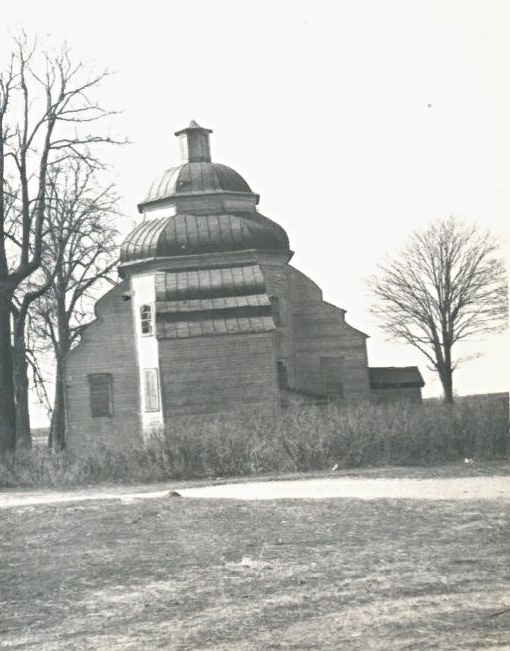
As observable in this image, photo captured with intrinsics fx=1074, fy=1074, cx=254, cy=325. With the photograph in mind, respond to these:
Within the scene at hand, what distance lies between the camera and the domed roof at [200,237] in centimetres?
4662

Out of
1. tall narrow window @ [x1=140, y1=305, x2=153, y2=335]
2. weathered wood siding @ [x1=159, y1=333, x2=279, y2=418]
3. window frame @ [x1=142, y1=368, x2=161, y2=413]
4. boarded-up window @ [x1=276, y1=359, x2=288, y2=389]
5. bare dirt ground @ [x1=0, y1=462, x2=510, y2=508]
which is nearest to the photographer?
bare dirt ground @ [x1=0, y1=462, x2=510, y2=508]

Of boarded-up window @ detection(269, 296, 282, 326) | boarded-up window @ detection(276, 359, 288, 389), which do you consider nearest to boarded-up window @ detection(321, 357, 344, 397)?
boarded-up window @ detection(276, 359, 288, 389)

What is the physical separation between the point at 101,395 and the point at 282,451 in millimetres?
22499

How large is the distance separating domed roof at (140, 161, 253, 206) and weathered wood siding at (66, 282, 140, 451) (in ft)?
17.0

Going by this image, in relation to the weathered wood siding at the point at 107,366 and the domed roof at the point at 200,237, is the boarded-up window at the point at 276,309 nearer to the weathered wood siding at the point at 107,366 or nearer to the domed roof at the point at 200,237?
the domed roof at the point at 200,237

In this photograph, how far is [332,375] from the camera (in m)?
49.8

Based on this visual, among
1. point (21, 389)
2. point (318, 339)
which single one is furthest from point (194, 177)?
point (21, 389)

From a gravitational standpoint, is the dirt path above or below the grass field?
above

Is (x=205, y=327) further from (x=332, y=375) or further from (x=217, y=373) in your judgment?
(x=332, y=375)

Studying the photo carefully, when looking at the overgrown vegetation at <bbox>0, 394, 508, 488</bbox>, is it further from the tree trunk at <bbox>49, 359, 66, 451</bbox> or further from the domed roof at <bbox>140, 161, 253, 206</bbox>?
the domed roof at <bbox>140, 161, 253, 206</bbox>

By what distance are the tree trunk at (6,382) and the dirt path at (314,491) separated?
8.44 metres

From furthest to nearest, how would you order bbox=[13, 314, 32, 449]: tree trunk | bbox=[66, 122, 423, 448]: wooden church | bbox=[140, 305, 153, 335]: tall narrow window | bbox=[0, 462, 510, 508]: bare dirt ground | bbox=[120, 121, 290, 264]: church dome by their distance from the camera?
bbox=[120, 121, 290, 264]: church dome, bbox=[140, 305, 153, 335]: tall narrow window, bbox=[66, 122, 423, 448]: wooden church, bbox=[13, 314, 32, 449]: tree trunk, bbox=[0, 462, 510, 508]: bare dirt ground

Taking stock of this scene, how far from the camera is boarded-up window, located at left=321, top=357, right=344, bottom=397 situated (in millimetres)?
49719

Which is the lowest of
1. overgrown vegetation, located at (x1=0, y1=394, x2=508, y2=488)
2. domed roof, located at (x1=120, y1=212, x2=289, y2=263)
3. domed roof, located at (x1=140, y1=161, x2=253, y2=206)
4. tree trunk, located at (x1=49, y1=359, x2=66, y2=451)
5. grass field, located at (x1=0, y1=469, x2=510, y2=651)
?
grass field, located at (x1=0, y1=469, x2=510, y2=651)
